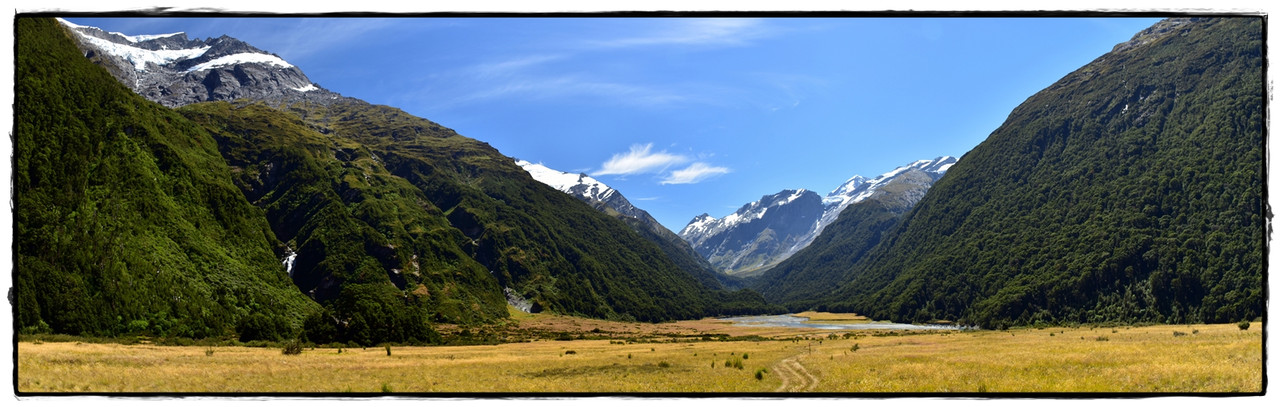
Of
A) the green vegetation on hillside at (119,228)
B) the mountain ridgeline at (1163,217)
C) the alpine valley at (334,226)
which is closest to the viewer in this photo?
the green vegetation on hillside at (119,228)

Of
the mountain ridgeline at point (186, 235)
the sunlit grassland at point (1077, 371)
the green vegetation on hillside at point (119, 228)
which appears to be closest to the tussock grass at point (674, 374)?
the sunlit grassland at point (1077, 371)

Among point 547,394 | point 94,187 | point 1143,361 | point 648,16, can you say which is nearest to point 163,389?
point 547,394

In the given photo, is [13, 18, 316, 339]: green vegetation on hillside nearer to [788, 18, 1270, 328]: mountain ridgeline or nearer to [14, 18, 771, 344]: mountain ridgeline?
[14, 18, 771, 344]: mountain ridgeline

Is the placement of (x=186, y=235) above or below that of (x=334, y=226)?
below

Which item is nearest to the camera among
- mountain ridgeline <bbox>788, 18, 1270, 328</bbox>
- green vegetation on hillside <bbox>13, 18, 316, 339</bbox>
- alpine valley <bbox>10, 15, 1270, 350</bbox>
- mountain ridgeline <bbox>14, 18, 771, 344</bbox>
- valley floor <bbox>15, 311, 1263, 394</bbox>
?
valley floor <bbox>15, 311, 1263, 394</bbox>

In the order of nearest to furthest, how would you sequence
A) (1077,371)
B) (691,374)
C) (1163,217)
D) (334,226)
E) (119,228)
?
(1077,371), (691,374), (119,228), (334,226), (1163,217)

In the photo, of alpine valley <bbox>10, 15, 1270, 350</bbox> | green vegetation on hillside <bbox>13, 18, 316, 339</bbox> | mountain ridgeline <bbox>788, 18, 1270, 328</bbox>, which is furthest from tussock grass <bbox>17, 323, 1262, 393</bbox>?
mountain ridgeline <bbox>788, 18, 1270, 328</bbox>

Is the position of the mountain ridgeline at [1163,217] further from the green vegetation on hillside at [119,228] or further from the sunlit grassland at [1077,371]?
the green vegetation on hillside at [119,228]

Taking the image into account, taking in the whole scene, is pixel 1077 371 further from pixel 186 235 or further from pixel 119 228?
pixel 186 235

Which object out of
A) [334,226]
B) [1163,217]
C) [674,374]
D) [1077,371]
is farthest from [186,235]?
[1163,217]

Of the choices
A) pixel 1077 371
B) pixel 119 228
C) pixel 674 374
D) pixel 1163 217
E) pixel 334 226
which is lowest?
pixel 674 374
